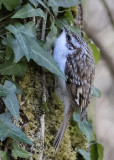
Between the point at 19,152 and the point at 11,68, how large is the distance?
1.36 feet

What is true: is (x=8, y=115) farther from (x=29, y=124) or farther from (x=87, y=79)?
(x=87, y=79)

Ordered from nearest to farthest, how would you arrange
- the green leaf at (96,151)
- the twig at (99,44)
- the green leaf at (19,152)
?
the green leaf at (19,152)
the green leaf at (96,151)
the twig at (99,44)

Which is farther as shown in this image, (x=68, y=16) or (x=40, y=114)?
(x=68, y=16)

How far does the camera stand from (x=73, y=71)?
241 centimetres

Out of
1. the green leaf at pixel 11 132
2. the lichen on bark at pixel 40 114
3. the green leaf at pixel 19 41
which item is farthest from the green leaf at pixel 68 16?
the green leaf at pixel 11 132

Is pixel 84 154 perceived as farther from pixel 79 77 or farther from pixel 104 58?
pixel 104 58

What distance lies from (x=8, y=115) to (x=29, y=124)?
24 cm

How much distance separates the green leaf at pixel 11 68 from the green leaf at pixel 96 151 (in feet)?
2.56

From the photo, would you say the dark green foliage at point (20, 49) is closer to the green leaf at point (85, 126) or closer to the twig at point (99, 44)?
the green leaf at point (85, 126)

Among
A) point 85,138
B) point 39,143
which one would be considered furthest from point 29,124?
point 85,138

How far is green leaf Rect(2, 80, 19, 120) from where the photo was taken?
Result: 184 centimetres

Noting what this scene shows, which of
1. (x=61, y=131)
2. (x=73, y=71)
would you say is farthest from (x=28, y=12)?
(x=61, y=131)

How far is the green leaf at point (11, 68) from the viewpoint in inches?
77.9

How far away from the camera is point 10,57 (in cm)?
199
